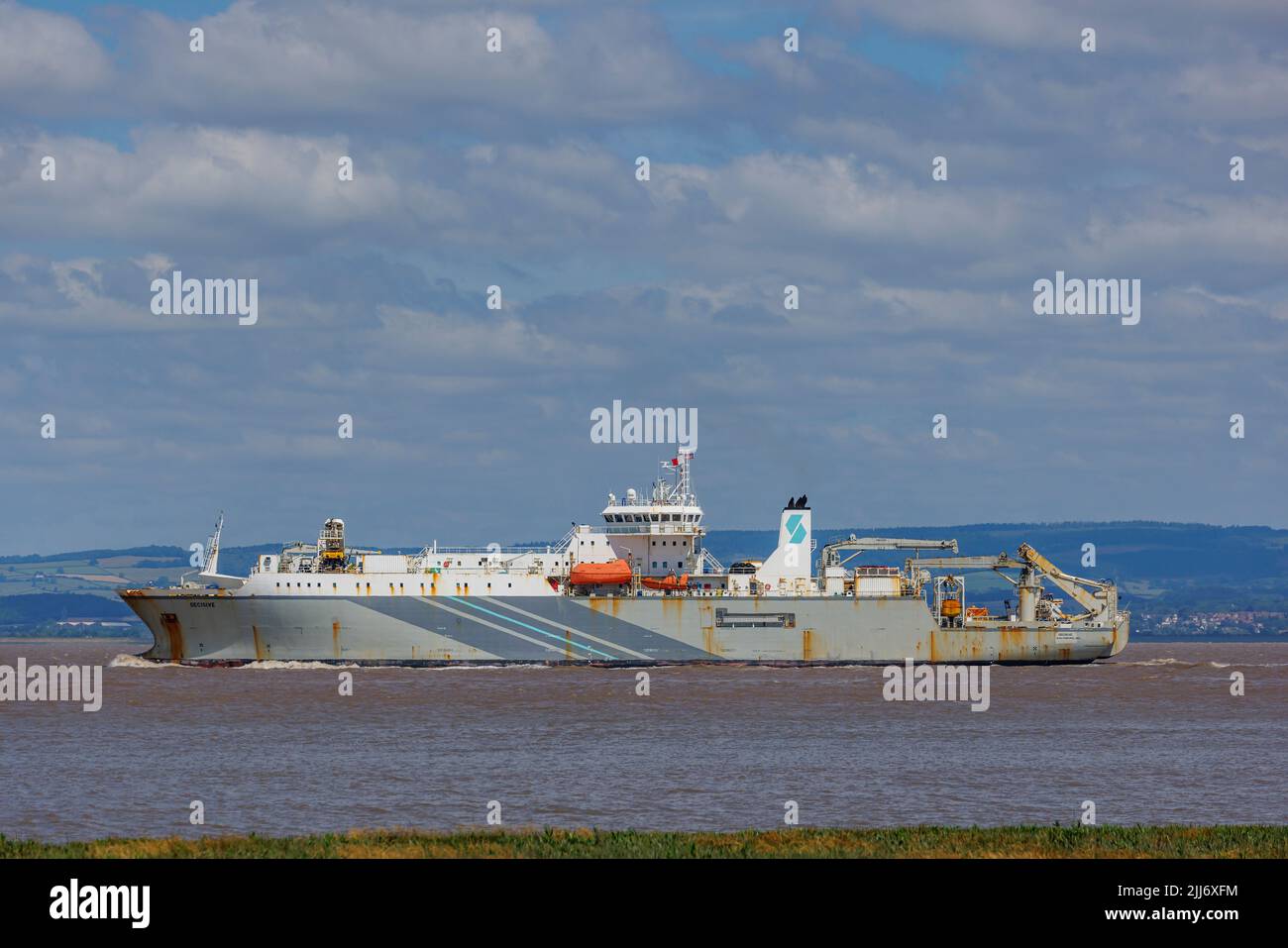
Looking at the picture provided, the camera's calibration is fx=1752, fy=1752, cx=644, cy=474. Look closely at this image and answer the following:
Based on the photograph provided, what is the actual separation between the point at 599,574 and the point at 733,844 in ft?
157

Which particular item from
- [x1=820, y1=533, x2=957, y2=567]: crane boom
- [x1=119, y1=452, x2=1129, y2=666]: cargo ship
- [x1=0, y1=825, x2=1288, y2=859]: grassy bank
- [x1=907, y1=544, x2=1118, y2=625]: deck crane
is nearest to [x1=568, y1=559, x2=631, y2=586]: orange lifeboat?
[x1=119, y1=452, x2=1129, y2=666]: cargo ship

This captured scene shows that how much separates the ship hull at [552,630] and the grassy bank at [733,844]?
45315 millimetres

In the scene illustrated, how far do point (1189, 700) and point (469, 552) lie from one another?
2827 cm

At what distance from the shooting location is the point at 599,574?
70438 millimetres

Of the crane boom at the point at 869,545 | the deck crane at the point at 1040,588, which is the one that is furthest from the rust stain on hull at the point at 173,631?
the deck crane at the point at 1040,588

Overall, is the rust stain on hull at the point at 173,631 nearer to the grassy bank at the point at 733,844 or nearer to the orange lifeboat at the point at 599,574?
the orange lifeboat at the point at 599,574

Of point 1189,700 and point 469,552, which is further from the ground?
point 469,552

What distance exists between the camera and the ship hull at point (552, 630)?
68750 millimetres

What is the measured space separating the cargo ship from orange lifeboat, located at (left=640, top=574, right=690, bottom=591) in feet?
0.20

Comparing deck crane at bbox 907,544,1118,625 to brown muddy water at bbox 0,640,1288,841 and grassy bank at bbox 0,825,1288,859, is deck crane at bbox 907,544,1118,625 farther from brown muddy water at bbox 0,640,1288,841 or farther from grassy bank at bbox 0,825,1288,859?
grassy bank at bbox 0,825,1288,859
